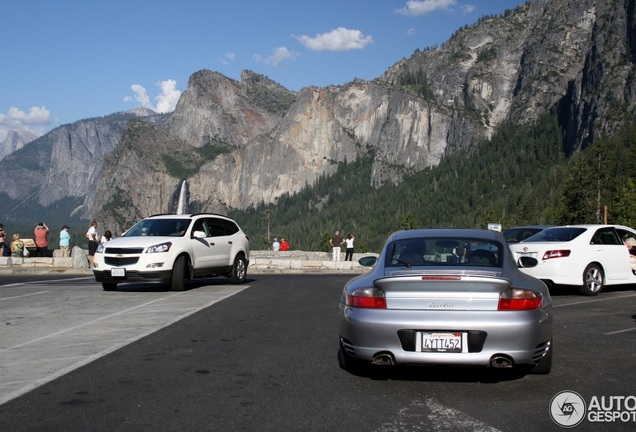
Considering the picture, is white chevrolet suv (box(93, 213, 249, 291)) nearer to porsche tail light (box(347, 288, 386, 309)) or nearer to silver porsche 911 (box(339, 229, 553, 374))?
silver porsche 911 (box(339, 229, 553, 374))

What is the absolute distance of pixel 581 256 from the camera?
15258 mm

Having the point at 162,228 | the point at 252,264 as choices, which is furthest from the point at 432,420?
the point at 252,264

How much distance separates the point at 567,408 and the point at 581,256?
9.94 m

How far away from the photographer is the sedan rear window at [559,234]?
15.6m

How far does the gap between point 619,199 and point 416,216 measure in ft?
309

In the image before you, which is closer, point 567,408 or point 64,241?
point 567,408

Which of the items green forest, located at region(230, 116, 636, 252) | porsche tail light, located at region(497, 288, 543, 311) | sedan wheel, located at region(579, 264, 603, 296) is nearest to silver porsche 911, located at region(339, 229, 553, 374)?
porsche tail light, located at region(497, 288, 543, 311)

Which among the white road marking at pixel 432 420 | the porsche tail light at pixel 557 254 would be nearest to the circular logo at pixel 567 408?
the white road marking at pixel 432 420

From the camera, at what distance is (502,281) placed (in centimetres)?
660

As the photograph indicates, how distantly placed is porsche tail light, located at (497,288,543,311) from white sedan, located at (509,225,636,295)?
8.39 meters

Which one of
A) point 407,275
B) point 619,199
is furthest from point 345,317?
point 619,199

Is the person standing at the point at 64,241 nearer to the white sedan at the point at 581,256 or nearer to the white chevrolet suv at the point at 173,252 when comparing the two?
the white chevrolet suv at the point at 173,252

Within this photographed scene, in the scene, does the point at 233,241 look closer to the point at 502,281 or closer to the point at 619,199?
the point at 502,281

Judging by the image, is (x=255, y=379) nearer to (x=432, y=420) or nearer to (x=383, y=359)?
(x=383, y=359)
